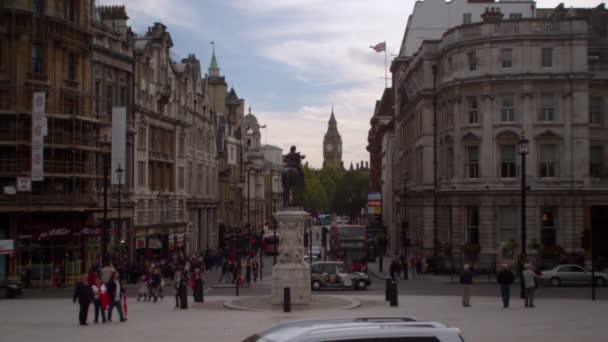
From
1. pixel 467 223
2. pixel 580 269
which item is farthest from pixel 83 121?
pixel 580 269

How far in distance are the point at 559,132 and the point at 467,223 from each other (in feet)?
27.0

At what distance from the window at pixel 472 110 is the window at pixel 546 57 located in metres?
4.76

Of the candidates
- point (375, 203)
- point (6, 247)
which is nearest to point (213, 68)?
point (375, 203)

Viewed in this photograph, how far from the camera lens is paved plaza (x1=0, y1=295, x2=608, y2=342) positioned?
20.9 meters

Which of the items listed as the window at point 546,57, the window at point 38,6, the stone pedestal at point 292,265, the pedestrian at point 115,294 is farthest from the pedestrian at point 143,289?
the window at point 546,57

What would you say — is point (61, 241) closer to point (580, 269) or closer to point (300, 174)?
point (300, 174)

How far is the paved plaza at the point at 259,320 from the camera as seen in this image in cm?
2092

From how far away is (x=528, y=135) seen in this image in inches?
2039

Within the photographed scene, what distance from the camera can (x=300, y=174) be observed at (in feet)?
108

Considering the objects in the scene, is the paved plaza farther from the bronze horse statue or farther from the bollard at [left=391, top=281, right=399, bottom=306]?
the bronze horse statue

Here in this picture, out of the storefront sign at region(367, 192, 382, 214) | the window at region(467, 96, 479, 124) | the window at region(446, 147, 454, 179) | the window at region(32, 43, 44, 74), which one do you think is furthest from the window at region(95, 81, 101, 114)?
the storefront sign at region(367, 192, 382, 214)

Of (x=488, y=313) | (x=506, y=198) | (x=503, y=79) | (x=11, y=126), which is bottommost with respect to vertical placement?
(x=488, y=313)

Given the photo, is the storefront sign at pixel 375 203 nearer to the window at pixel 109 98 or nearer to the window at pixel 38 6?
the window at pixel 109 98

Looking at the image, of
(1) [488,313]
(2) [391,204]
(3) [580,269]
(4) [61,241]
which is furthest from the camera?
(2) [391,204]
